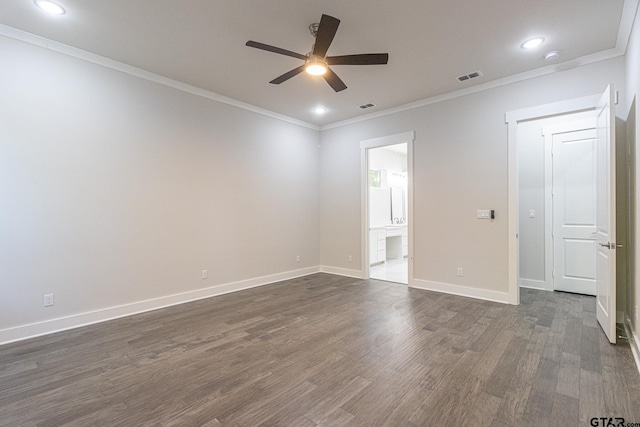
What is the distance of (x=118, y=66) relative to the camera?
359cm

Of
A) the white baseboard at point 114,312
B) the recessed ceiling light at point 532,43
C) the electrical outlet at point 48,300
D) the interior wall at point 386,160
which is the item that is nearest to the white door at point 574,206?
the recessed ceiling light at point 532,43

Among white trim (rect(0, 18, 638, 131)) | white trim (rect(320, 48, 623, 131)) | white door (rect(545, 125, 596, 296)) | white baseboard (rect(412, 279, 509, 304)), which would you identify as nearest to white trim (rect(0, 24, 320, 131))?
white trim (rect(0, 18, 638, 131))

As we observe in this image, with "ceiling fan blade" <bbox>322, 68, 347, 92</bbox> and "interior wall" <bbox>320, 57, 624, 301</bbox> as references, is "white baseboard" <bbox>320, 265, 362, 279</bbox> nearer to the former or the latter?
"interior wall" <bbox>320, 57, 624, 301</bbox>

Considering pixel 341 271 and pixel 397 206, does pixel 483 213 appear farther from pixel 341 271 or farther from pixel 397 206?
pixel 397 206

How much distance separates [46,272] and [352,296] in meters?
3.59

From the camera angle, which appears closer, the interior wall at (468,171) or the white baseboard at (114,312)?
the white baseboard at (114,312)

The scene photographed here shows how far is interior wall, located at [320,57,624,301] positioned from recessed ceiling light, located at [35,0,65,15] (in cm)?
427

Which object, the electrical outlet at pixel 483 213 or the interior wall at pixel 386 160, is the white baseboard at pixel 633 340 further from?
the interior wall at pixel 386 160

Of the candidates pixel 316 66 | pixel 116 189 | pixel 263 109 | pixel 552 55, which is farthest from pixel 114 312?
pixel 552 55

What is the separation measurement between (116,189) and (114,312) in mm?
1435

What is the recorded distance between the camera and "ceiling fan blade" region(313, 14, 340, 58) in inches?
88.8

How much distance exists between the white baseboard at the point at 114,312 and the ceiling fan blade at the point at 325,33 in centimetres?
348

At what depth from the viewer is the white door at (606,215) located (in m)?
2.77

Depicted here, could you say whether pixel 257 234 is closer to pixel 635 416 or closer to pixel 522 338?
pixel 522 338
